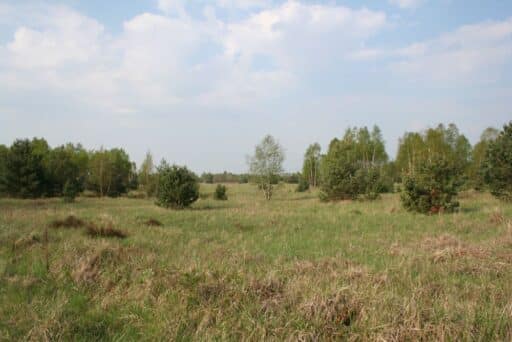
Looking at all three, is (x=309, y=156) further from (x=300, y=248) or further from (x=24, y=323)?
(x=24, y=323)

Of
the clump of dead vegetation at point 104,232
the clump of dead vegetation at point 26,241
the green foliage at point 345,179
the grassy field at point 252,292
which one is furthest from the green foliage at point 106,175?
the clump of dead vegetation at point 26,241

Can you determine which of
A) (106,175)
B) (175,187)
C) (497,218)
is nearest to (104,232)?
(175,187)

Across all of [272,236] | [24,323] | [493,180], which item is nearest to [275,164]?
[493,180]

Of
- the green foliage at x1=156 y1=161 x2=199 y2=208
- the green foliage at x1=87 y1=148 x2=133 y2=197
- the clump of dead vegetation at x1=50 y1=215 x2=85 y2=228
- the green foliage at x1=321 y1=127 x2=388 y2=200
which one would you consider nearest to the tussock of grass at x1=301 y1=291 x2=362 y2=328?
the clump of dead vegetation at x1=50 y1=215 x2=85 y2=228

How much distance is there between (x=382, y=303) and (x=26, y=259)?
659 centimetres

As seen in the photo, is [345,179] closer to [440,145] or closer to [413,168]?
[413,168]

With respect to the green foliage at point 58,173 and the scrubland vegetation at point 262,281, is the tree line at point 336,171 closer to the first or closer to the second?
the green foliage at point 58,173

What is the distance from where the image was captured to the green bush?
1412 centimetres

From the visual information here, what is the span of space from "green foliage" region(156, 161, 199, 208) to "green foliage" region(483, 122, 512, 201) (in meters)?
18.6

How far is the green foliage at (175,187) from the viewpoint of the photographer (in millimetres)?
19844

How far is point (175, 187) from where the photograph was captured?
19.8m

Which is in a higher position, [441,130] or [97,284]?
[441,130]

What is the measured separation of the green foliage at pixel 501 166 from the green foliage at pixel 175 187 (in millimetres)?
18596

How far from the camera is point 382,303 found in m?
3.41
